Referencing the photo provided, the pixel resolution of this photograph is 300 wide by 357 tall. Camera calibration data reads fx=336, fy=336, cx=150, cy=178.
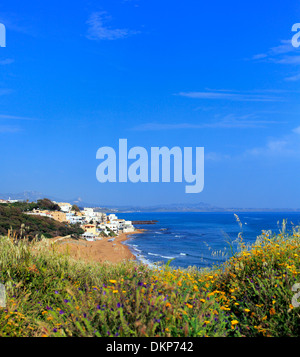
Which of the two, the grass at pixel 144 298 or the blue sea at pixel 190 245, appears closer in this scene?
the grass at pixel 144 298

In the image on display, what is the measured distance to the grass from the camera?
Answer: 402 centimetres

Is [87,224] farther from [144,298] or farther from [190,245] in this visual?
[144,298]

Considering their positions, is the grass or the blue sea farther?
the blue sea

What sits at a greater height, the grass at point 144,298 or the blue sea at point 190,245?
the grass at point 144,298

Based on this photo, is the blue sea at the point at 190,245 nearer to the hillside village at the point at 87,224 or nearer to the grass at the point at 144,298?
the grass at the point at 144,298

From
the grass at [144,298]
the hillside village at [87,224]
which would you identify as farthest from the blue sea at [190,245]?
the hillside village at [87,224]

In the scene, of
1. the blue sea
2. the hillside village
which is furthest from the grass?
the hillside village

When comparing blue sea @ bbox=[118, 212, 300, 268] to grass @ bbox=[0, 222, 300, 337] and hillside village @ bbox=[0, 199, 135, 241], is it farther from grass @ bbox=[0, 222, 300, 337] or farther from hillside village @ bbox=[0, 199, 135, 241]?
hillside village @ bbox=[0, 199, 135, 241]

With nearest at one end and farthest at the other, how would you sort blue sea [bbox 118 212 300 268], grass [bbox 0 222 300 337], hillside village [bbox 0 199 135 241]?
grass [bbox 0 222 300 337], blue sea [bbox 118 212 300 268], hillside village [bbox 0 199 135 241]

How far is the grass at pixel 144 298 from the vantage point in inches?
158

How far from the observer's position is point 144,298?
446cm

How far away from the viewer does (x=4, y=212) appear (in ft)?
135

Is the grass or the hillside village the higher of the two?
the grass

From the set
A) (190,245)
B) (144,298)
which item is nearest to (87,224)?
(190,245)
